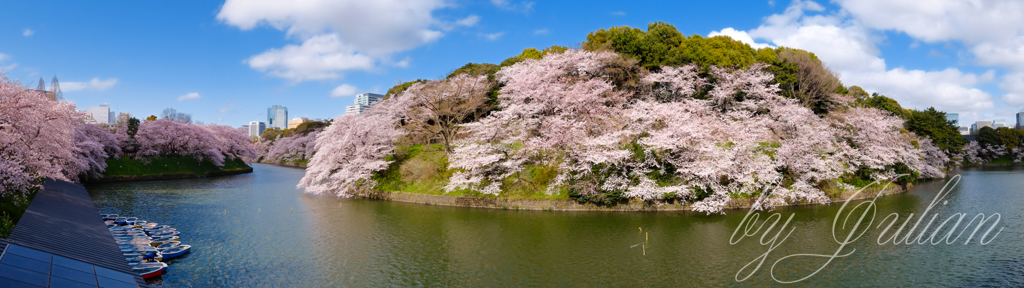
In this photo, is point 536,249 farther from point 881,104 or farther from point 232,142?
point 232,142

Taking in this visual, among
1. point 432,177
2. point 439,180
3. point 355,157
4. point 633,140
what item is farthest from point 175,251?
point 633,140

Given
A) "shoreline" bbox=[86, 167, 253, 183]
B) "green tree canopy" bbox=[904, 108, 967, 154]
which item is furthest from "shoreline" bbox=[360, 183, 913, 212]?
"green tree canopy" bbox=[904, 108, 967, 154]

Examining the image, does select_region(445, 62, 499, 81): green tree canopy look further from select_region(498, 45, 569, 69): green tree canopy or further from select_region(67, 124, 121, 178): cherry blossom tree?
select_region(67, 124, 121, 178): cherry blossom tree

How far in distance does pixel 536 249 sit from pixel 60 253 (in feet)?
53.7

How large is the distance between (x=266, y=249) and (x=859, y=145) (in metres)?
47.3

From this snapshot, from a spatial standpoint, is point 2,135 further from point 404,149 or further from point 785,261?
point 785,261

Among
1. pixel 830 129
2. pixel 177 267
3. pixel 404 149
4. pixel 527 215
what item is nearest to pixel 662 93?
pixel 830 129

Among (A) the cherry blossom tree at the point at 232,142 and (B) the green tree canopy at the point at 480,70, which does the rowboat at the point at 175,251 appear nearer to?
(B) the green tree canopy at the point at 480,70

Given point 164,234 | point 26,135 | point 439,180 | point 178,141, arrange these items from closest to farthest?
1. point 164,234
2. point 26,135
3. point 439,180
4. point 178,141

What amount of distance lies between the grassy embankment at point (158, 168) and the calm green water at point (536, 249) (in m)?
26.3

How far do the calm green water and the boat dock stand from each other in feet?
9.48

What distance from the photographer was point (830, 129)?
1565 inches

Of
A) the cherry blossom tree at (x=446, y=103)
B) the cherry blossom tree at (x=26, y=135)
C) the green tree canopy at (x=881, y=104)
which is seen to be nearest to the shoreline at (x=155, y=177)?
the cherry blossom tree at (x=26, y=135)

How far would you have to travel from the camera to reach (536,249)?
2167 centimetres
